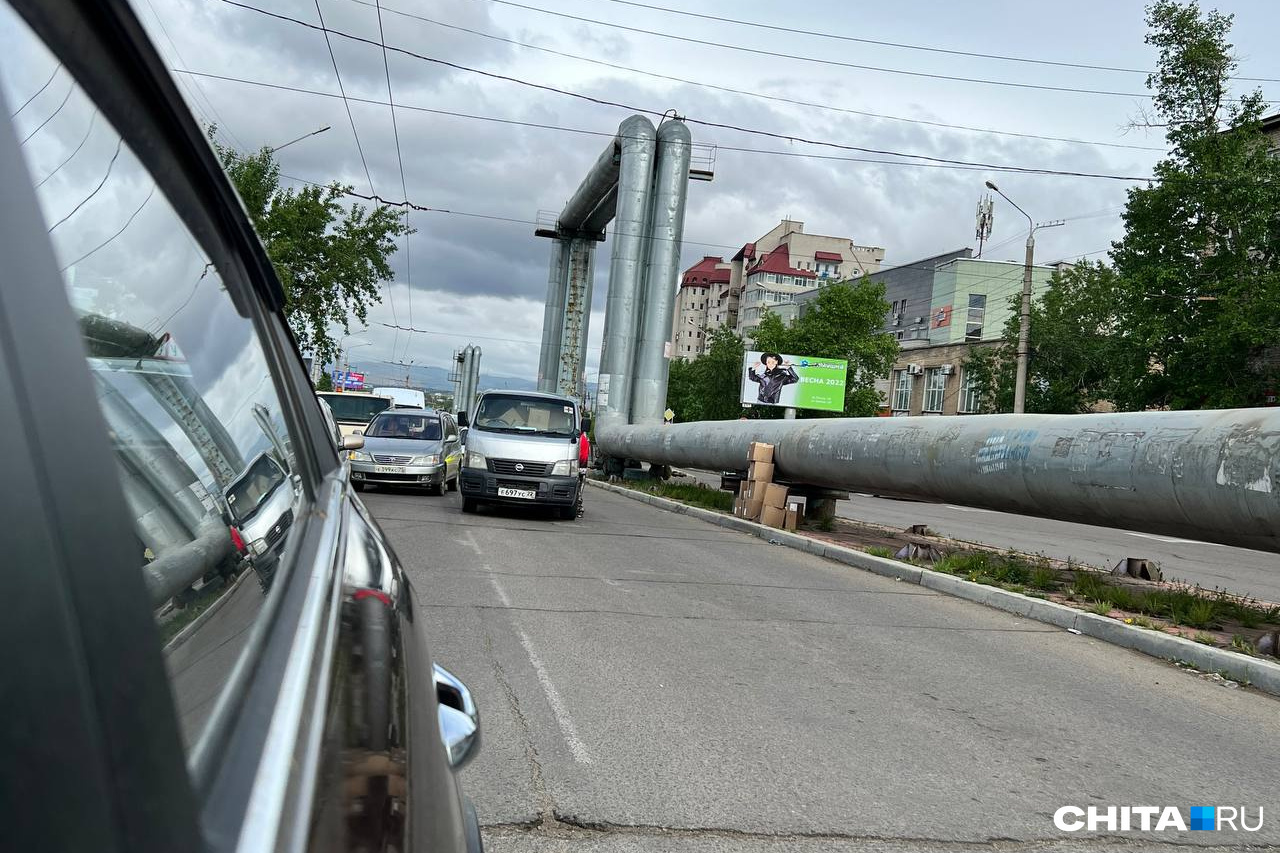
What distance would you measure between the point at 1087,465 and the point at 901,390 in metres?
62.7

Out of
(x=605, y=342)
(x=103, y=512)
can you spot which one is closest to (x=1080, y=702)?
(x=103, y=512)

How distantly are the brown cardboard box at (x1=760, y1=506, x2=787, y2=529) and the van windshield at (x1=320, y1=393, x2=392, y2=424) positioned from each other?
533 inches

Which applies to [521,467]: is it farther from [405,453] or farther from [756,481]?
[405,453]

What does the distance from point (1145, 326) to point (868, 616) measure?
30.7m

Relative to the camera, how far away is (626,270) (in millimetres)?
32938

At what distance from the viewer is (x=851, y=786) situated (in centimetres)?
389

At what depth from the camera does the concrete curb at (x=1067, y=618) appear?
645 centimetres

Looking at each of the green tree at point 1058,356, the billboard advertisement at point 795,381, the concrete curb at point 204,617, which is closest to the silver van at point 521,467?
the concrete curb at point 204,617

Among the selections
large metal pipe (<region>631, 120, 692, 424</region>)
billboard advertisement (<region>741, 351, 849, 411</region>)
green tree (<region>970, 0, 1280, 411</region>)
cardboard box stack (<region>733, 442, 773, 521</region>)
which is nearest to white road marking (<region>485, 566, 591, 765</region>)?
cardboard box stack (<region>733, 442, 773, 521</region>)

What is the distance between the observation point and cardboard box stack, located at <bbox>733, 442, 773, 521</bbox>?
50.9ft

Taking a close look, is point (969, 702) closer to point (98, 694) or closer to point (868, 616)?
point (868, 616)

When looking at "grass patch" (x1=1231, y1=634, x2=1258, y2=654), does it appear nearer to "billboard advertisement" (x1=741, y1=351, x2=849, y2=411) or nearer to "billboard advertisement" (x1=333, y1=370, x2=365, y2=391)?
"billboard advertisement" (x1=741, y1=351, x2=849, y2=411)

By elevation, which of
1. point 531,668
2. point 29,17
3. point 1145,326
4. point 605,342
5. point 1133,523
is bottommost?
point 531,668

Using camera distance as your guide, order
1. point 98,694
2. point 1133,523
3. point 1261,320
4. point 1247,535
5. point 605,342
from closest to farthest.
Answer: point 98,694
point 1247,535
point 1133,523
point 1261,320
point 605,342
